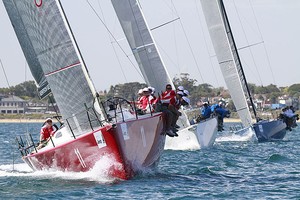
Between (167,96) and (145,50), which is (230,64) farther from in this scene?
(167,96)

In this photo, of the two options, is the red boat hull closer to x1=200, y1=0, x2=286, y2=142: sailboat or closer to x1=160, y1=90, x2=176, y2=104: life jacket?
x1=160, y1=90, x2=176, y2=104: life jacket

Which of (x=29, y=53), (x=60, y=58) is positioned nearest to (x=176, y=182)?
(x=60, y=58)

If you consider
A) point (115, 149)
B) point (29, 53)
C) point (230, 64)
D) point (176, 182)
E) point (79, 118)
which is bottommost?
point (176, 182)

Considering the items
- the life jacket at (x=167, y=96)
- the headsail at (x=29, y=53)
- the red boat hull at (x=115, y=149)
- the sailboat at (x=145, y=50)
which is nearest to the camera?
the red boat hull at (x=115, y=149)

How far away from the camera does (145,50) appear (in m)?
23.8

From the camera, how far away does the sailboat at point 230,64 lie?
1076 inches

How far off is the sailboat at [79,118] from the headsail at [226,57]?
1250cm

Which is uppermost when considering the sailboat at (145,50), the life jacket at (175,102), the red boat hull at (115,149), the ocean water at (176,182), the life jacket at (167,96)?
the sailboat at (145,50)

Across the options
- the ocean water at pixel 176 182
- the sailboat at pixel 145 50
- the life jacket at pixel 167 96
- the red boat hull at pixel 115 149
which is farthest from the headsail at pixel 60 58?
the sailboat at pixel 145 50

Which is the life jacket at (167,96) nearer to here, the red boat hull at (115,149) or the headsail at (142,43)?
the red boat hull at (115,149)

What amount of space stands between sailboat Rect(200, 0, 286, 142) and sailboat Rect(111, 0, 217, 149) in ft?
Result: 12.3

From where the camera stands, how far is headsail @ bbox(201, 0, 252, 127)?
2736 cm

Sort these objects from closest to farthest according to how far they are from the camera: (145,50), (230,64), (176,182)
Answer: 1. (176,182)
2. (145,50)
3. (230,64)

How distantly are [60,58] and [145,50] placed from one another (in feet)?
31.0
